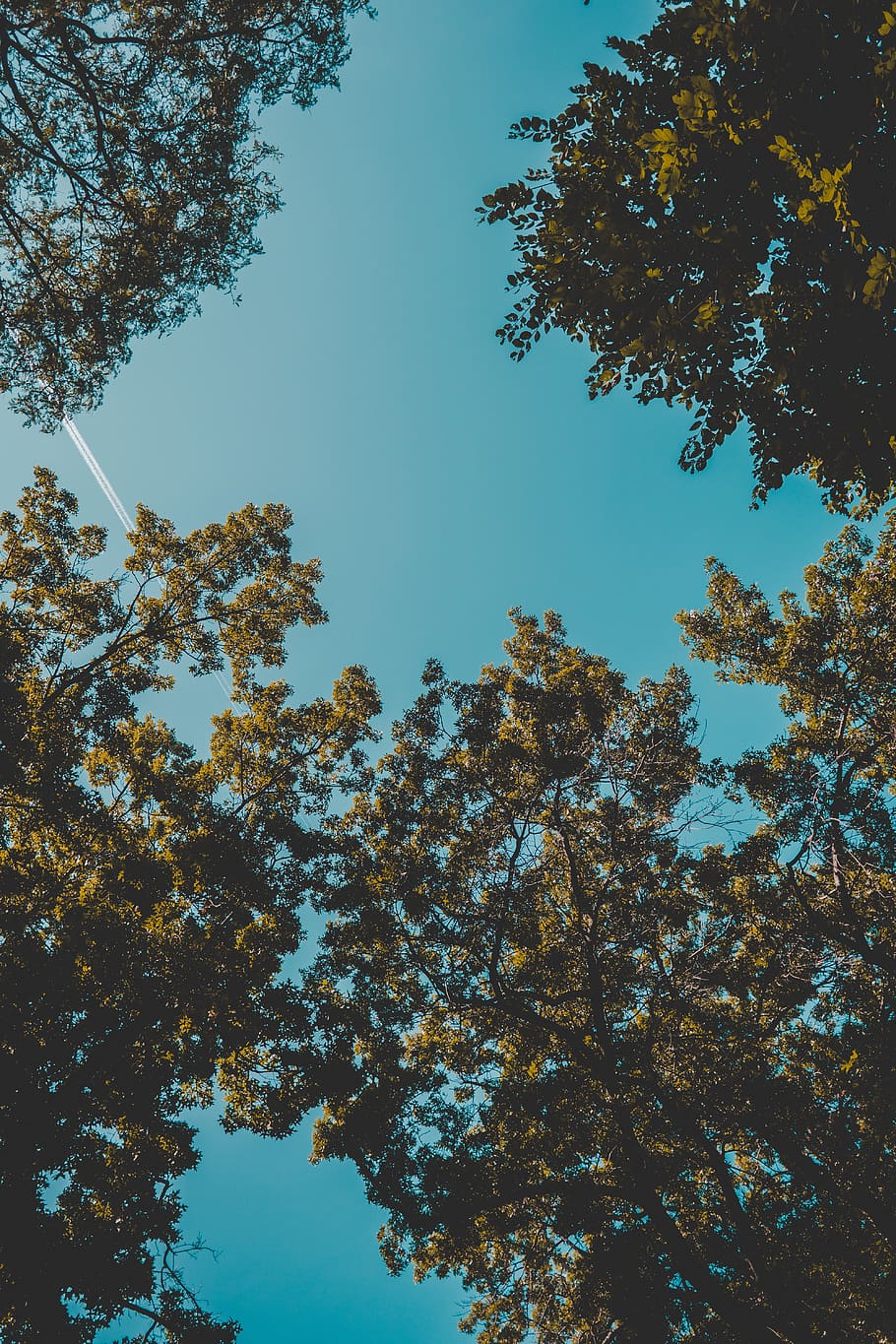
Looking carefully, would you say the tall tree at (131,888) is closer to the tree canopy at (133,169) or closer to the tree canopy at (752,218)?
the tree canopy at (133,169)

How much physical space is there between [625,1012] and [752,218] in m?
12.8

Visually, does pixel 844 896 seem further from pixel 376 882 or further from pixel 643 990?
pixel 376 882

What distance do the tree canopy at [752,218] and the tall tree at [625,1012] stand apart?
23.0ft

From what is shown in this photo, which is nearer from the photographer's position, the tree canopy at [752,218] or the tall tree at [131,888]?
the tree canopy at [752,218]

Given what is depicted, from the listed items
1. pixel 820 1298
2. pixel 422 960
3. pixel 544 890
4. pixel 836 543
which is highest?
pixel 836 543

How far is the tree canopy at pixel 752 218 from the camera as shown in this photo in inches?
180

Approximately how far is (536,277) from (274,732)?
33.1ft

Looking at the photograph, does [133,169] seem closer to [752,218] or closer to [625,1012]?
[752,218]

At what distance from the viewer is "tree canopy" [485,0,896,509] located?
4570 mm

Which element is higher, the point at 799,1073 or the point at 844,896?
the point at 844,896

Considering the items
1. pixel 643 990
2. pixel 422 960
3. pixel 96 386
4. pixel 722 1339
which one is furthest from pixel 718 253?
pixel 722 1339

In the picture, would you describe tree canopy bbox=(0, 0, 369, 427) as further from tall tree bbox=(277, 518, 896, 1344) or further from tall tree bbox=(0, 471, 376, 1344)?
tall tree bbox=(277, 518, 896, 1344)

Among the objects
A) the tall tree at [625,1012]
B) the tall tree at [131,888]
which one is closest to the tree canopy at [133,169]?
the tall tree at [131,888]

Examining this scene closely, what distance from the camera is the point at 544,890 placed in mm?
12266
